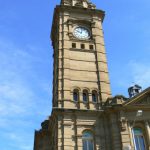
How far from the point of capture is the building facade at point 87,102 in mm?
34281

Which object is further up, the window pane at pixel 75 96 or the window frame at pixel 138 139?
the window pane at pixel 75 96

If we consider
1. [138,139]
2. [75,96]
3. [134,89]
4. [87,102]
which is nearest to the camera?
[138,139]

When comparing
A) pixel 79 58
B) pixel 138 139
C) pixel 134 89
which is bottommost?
pixel 138 139

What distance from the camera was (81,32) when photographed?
45.2 meters

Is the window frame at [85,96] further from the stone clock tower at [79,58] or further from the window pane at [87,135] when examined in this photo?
the window pane at [87,135]

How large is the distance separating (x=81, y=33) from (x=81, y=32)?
0.15 meters

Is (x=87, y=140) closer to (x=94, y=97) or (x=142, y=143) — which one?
(x=142, y=143)

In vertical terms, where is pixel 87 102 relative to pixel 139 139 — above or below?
above

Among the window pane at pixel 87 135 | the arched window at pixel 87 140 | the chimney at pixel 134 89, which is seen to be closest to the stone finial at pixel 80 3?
the chimney at pixel 134 89

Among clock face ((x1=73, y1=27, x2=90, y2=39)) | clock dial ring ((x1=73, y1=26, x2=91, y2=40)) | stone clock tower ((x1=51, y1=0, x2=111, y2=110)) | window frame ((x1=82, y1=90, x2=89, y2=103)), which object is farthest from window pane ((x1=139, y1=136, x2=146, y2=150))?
clock face ((x1=73, y1=27, x2=90, y2=39))

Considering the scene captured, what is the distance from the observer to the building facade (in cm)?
3428

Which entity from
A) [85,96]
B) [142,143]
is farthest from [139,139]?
[85,96]

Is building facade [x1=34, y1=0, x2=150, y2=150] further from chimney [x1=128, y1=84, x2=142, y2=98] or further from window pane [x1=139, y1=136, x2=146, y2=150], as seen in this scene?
chimney [x1=128, y1=84, x2=142, y2=98]

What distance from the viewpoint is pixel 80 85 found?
129 feet
